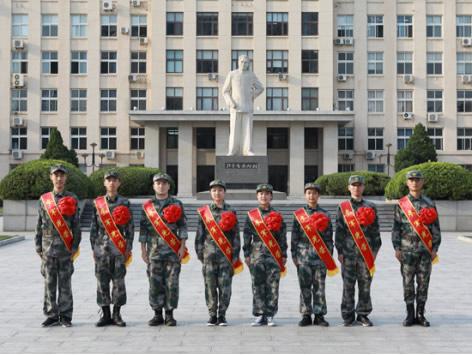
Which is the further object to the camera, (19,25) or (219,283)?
(19,25)

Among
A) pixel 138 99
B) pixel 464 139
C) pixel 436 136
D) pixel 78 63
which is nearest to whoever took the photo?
pixel 436 136

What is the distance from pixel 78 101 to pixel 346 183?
62.7 ft

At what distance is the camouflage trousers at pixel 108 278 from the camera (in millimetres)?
5961

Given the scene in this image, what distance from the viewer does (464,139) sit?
1454 inches

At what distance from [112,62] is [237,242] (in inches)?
1304

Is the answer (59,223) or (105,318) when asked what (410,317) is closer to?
(105,318)

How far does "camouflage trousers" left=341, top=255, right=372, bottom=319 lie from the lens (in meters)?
5.99

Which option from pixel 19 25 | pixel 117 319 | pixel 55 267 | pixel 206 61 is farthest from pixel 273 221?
pixel 19 25

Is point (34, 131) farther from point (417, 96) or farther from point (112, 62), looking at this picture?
point (417, 96)

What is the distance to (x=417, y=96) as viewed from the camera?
1454 inches

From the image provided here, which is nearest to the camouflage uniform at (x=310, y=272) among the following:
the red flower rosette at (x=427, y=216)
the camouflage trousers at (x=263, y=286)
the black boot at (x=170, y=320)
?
the camouflage trousers at (x=263, y=286)

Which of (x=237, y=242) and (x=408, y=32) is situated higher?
(x=408, y=32)

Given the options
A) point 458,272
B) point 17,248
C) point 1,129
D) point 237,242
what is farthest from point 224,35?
point 237,242

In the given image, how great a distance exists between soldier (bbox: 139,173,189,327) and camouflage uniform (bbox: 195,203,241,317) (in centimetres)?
21
